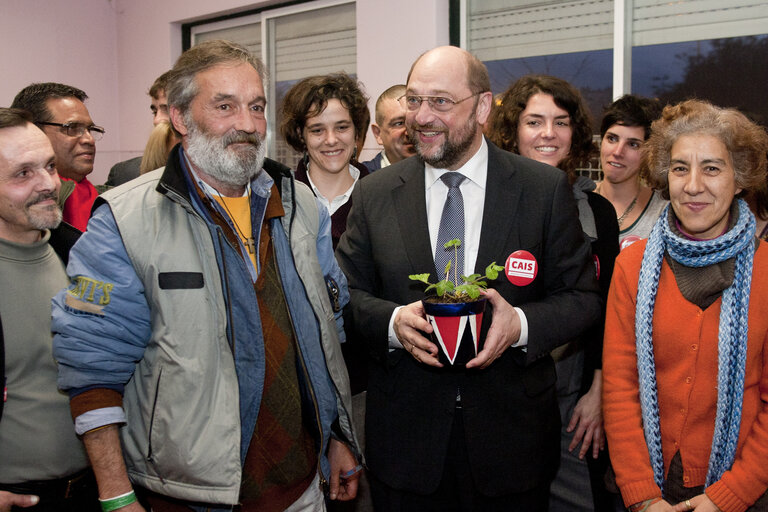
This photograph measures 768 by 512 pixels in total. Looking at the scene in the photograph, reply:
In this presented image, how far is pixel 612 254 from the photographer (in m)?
2.27

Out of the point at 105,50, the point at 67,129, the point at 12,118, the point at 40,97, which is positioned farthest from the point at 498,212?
the point at 105,50

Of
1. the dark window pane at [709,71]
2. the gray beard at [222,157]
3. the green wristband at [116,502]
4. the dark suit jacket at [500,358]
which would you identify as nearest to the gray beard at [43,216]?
the gray beard at [222,157]

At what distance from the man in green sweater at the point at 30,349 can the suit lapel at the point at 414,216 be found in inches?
37.6

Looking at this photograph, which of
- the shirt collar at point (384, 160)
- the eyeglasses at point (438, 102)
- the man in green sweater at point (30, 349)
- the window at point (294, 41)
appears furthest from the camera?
the window at point (294, 41)

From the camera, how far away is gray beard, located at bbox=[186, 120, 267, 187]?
1.64 m

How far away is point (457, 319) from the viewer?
57.5 inches

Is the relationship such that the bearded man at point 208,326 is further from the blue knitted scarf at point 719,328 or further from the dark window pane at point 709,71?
the dark window pane at point 709,71

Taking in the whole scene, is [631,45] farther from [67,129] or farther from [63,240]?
[63,240]

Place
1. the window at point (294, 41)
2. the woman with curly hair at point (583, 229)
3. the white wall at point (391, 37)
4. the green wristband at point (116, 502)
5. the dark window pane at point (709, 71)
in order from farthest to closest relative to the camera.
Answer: the window at point (294, 41) → the white wall at point (391, 37) → the dark window pane at point (709, 71) → the woman with curly hair at point (583, 229) → the green wristband at point (116, 502)

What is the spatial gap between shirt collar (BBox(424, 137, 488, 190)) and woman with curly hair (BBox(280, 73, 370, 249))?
0.88 meters

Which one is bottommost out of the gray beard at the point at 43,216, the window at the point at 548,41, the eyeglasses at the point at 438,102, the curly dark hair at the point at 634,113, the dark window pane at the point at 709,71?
the gray beard at the point at 43,216

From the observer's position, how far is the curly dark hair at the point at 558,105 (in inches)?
96.3

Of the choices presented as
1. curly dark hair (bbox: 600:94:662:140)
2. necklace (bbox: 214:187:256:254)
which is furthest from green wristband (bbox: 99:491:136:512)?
curly dark hair (bbox: 600:94:662:140)

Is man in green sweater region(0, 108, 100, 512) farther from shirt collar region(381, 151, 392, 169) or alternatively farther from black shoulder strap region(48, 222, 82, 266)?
shirt collar region(381, 151, 392, 169)
